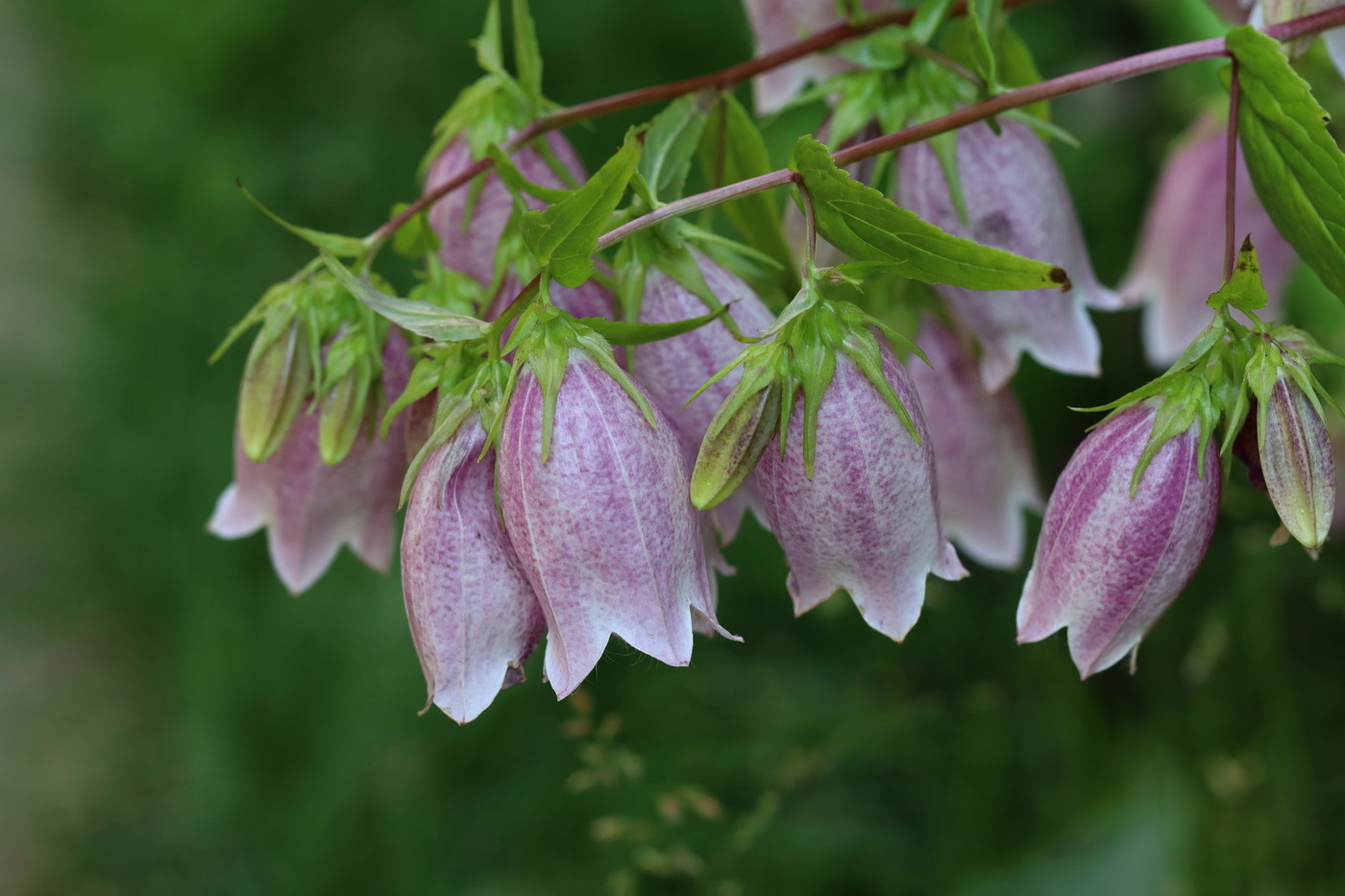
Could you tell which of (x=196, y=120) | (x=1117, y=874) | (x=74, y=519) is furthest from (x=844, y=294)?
(x=74, y=519)

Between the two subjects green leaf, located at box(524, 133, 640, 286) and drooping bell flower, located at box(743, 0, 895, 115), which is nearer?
green leaf, located at box(524, 133, 640, 286)

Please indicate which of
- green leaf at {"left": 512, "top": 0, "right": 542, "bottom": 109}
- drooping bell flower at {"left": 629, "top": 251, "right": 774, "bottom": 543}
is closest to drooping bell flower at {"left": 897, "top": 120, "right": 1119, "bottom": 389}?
drooping bell flower at {"left": 629, "top": 251, "right": 774, "bottom": 543}

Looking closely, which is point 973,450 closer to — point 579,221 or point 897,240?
point 897,240

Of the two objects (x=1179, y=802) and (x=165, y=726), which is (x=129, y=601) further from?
(x=1179, y=802)

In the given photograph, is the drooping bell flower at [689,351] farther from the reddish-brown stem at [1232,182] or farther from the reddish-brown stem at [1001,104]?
the reddish-brown stem at [1232,182]

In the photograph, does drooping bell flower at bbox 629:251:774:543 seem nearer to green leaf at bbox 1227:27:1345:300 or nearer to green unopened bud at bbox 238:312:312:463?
green unopened bud at bbox 238:312:312:463

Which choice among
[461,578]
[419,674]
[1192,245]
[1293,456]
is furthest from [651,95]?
[419,674]

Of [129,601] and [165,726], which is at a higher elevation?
[129,601]
